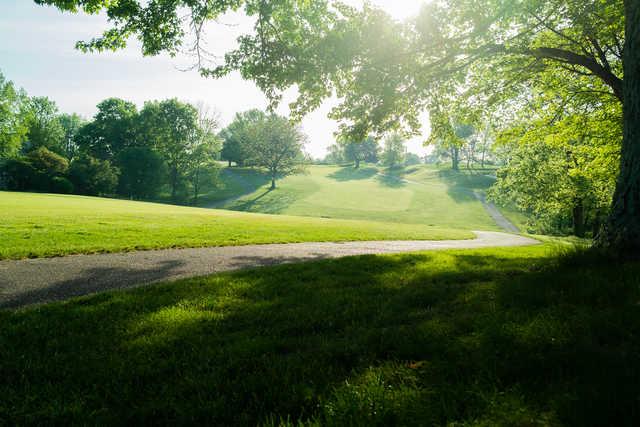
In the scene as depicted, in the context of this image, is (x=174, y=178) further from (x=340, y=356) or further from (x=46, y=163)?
(x=340, y=356)

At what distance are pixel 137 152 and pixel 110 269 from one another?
58.0 metres

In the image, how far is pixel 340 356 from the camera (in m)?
3.19

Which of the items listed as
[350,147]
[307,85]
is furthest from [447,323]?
[350,147]

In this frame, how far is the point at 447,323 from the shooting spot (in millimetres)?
3717

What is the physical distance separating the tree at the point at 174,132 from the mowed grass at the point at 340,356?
60.9m

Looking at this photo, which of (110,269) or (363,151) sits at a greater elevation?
(363,151)

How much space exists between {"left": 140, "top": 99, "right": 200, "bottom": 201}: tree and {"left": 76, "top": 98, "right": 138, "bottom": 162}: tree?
11.6 feet

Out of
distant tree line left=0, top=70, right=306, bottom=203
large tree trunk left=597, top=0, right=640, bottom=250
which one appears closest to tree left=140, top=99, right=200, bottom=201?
distant tree line left=0, top=70, right=306, bottom=203

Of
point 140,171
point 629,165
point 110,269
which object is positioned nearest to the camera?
point 629,165

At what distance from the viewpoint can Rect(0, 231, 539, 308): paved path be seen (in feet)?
19.4

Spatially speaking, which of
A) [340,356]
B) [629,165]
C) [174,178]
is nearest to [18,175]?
[174,178]

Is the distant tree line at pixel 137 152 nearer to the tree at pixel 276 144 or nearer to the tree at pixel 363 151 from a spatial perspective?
the tree at pixel 276 144

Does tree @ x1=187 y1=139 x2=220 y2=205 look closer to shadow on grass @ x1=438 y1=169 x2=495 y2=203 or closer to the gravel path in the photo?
shadow on grass @ x1=438 y1=169 x2=495 y2=203

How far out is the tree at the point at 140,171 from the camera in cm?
5694
